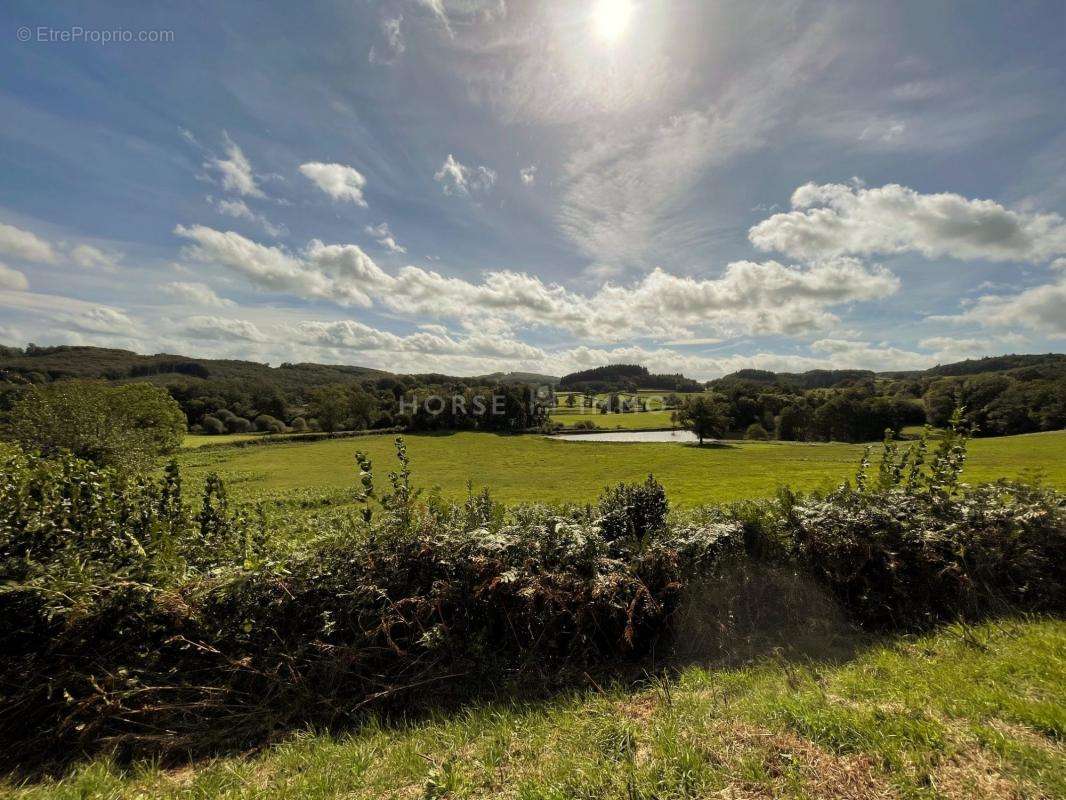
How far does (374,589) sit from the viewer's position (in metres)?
3.87

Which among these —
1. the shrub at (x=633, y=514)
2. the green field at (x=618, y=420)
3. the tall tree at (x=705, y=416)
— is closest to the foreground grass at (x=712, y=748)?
the shrub at (x=633, y=514)

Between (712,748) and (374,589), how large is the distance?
9.53 ft

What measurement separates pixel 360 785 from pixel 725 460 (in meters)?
39.4

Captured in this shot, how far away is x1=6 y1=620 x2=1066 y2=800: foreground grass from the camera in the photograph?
8.17 ft

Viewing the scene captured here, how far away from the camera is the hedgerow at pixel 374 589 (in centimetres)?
330

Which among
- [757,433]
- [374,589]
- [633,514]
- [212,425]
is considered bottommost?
[212,425]

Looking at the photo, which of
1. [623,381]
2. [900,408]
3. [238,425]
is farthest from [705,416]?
[623,381]

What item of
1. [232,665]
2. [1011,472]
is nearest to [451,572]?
[232,665]

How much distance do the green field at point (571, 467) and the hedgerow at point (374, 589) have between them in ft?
6.44

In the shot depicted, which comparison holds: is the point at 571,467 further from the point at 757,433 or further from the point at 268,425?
the point at 268,425

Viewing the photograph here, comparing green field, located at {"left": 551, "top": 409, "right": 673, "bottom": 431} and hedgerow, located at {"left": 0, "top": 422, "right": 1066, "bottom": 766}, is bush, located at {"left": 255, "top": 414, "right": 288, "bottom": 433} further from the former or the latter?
hedgerow, located at {"left": 0, "top": 422, "right": 1066, "bottom": 766}

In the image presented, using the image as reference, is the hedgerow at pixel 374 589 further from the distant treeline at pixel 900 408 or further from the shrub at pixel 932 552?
the distant treeline at pixel 900 408

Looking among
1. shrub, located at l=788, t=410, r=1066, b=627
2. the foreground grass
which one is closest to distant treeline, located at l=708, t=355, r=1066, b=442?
shrub, located at l=788, t=410, r=1066, b=627

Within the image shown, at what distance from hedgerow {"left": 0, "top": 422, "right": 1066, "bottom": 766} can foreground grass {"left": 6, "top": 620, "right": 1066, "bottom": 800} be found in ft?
1.31
